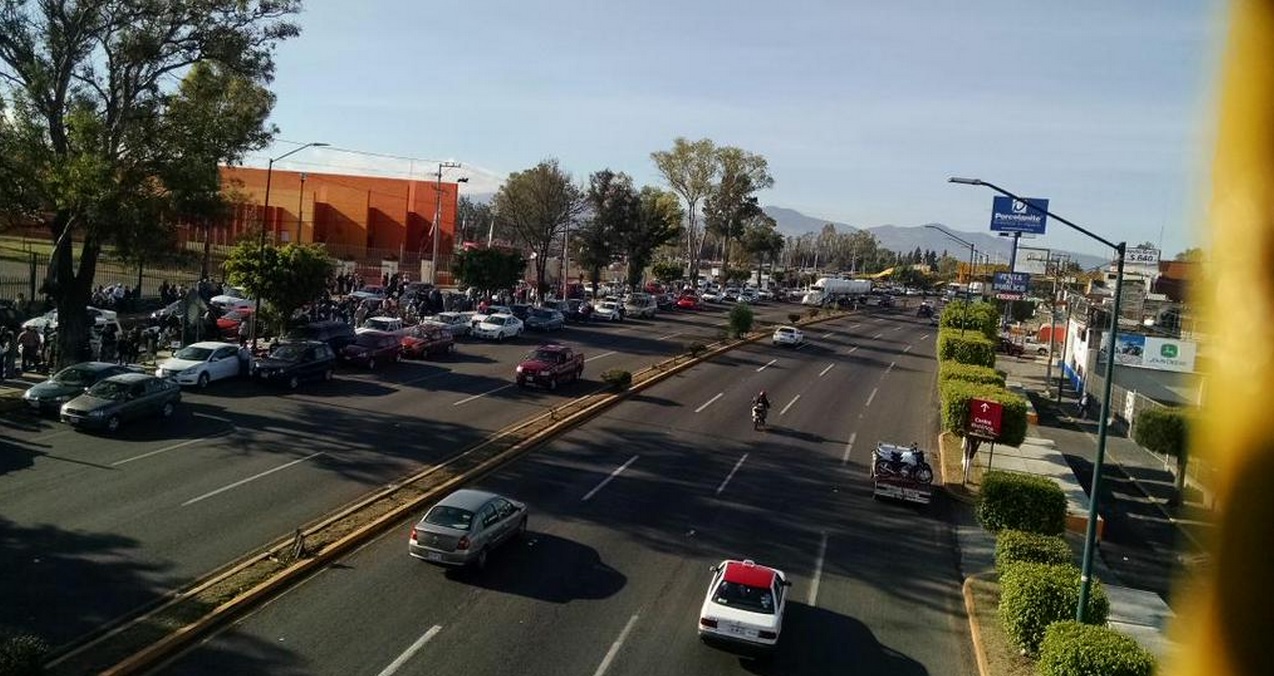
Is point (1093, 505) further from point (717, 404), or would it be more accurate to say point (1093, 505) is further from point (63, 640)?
point (717, 404)

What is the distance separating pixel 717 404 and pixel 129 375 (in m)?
21.1

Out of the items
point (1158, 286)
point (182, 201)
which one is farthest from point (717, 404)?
point (1158, 286)

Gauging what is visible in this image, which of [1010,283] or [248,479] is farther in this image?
[1010,283]

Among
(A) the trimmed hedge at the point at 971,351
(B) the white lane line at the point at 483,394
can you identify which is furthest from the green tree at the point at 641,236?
(B) the white lane line at the point at 483,394

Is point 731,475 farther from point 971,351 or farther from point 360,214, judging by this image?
point 360,214

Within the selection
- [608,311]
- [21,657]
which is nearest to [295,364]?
[21,657]

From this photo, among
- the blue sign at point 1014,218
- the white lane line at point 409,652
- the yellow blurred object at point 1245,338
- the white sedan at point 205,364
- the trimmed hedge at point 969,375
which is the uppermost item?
the blue sign at point 1014,218

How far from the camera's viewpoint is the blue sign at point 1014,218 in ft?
196

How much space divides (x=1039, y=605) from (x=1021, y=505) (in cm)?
623

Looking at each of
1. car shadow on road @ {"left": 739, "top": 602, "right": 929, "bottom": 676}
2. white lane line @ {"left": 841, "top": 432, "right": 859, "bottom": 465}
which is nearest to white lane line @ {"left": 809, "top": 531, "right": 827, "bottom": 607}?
car shadow on road @ {"left": 739, "top": 602, "right": 929, "bottom": 676}

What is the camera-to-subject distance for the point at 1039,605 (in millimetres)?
15859

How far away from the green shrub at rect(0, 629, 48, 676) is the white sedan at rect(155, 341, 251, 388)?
2091cm

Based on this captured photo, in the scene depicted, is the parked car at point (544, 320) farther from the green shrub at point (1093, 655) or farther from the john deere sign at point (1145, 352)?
the green shrub at point (1093, 655)

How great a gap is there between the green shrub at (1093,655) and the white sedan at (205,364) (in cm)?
2727
